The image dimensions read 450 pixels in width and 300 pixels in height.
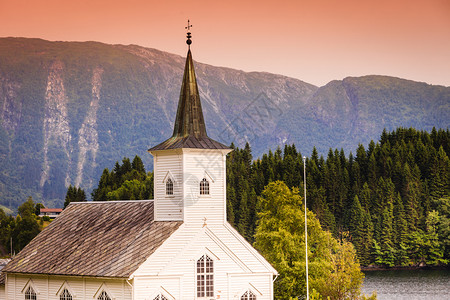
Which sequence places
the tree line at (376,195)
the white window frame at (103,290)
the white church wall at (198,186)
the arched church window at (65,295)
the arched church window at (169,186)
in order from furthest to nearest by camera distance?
the tree line at (376,195), the arched church window at (65,295), the arched church window at (169,186), the white church wall at (198,186), the white window frame at (103,290)

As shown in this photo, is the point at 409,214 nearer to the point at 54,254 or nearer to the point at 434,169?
the point at 434,169

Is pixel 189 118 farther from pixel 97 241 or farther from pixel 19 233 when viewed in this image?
pixel 19 233

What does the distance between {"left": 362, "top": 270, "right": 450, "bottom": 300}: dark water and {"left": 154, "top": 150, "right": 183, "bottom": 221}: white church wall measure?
38228 millimetres

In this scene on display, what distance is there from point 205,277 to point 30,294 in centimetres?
1389

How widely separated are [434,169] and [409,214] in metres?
11.1

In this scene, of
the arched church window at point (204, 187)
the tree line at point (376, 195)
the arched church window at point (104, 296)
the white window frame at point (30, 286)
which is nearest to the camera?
the arched church window at point (104, 296)

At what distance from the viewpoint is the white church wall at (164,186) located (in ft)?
148

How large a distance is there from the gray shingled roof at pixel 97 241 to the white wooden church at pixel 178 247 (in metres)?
0.09

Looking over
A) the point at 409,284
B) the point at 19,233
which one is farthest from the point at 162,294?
the point at 19,233

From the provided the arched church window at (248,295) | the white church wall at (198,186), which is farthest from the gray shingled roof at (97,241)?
the arched church window at (248,295)

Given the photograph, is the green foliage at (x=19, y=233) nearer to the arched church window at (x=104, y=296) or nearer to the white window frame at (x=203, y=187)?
the arched church window at (x=104, y=296)

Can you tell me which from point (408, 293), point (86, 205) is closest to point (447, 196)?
point (408, 293)

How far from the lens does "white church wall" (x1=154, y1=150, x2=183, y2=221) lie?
45062mm

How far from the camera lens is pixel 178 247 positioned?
143 feet
